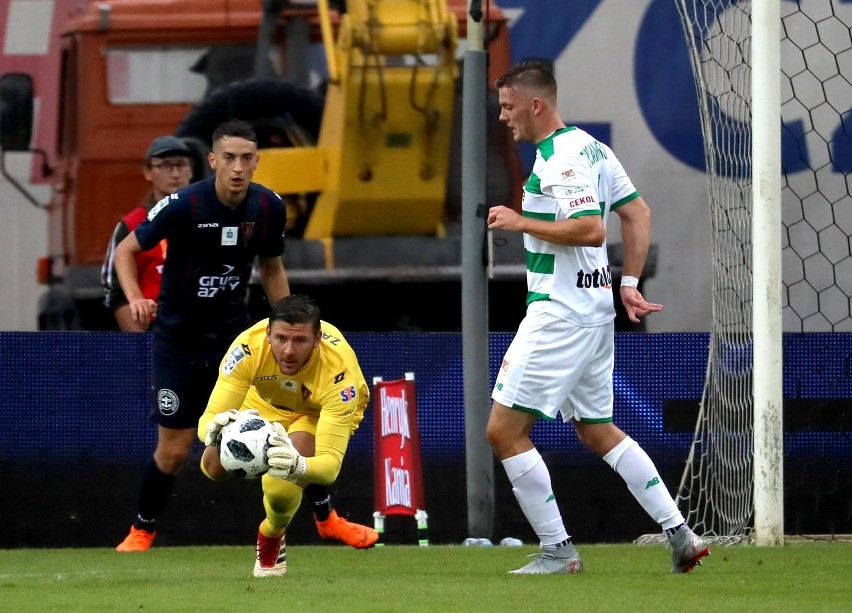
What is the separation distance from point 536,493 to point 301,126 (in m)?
5.61

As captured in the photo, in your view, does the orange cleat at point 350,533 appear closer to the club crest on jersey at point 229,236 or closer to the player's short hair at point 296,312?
the club crest on jersey at point 229,236

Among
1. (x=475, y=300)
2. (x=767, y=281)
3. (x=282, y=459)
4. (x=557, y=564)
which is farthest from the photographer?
(x=475, y=300)

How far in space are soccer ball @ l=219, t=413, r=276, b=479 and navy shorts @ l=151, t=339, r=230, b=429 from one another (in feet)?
5.73

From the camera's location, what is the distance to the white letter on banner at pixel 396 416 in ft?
25.5

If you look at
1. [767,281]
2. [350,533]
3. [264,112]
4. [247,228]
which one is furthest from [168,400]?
[264,112]

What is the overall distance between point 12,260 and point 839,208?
5.90 meters

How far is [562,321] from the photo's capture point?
565 cm

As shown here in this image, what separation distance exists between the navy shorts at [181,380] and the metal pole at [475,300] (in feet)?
4.28

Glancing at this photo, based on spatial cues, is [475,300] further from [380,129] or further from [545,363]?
[380,129]

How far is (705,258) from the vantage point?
1170cm

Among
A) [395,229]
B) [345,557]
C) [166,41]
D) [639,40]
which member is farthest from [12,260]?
[345,557]

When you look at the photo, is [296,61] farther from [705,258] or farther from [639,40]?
[705,258]

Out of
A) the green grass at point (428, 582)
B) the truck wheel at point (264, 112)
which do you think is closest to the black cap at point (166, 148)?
the green grass at point (428, 582)

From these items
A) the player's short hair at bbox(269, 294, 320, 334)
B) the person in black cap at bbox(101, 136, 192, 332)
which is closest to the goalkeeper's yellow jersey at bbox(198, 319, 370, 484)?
the player's short hair at bbox(269, 294, 320, 334)
